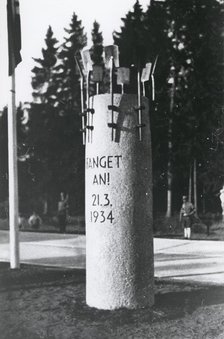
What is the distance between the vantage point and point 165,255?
12242 millimetres

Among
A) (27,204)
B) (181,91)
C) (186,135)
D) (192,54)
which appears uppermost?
(192,54)

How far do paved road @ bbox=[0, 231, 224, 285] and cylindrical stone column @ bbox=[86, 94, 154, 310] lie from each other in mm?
2404

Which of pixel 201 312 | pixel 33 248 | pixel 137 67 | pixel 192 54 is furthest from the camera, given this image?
pixel 192 54

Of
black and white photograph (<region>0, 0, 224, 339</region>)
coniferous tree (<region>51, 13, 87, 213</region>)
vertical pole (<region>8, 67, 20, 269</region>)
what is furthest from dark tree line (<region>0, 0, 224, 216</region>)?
vertical pole (<region>8, 67, 20, 269</region>)

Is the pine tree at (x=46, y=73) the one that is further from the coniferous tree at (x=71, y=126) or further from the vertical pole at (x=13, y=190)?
the vertical pole at (x=13, y=190)

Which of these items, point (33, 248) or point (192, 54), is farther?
point (192, 54)

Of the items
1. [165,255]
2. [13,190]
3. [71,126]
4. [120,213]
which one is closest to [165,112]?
[71,126]

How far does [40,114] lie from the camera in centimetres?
3194

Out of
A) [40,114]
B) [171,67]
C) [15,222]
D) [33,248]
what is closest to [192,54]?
[171,67]

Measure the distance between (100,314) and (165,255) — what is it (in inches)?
243

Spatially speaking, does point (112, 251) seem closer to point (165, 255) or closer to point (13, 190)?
point (13, 190)

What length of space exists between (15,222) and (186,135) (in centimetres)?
1700

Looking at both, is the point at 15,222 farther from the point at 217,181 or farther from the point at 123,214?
the point at 217,181

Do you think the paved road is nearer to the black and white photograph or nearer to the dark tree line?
the black and white photograph
